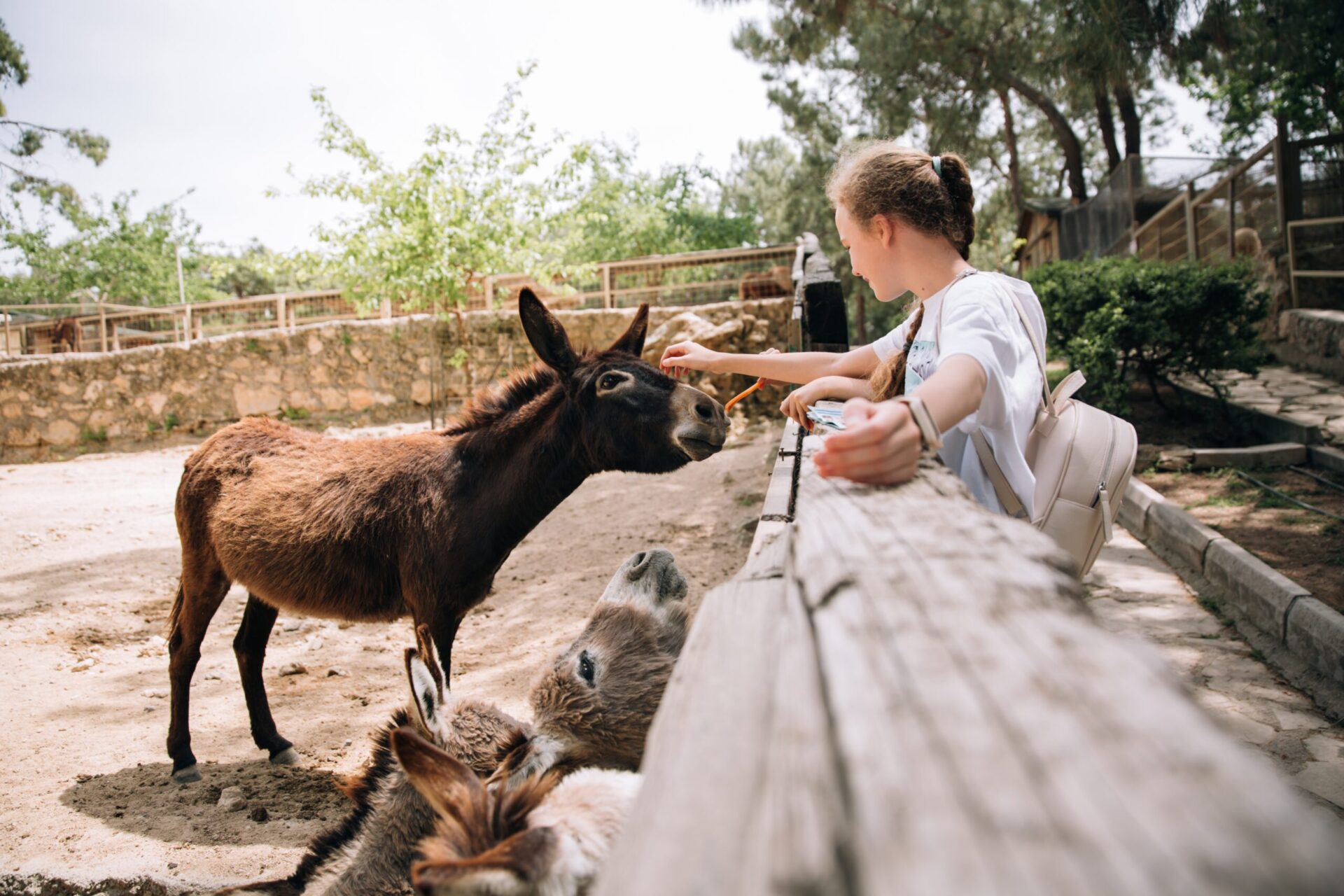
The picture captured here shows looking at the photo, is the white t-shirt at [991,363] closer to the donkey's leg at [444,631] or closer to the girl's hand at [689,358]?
the girl's hand at [689,358]

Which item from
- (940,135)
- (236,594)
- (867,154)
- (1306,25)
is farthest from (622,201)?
(867,154)

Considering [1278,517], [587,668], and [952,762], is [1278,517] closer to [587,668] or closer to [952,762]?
[587,668]

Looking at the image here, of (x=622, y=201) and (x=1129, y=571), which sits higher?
(x=622, y=201)

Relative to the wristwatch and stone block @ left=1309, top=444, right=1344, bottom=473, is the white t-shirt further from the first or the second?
stone block @ left=1309, top=444, right=1344, bottom=473

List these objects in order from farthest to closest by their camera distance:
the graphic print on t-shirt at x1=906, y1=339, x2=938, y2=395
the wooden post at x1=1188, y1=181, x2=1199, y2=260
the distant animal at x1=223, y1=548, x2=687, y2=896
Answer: the wooden post at x1=1188, y1=181, x2=1199, y2=260 < the graphic print on t-shirt at x1=906, y1=339, x2=938, y2=395 < the distant animal at x1=223, y1=548, x2=687, y2=896

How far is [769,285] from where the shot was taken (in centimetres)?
1202

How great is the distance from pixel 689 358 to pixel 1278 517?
5.01 meters

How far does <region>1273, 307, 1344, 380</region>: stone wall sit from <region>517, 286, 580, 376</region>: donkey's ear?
9.50 metres

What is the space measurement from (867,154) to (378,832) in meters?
1.90

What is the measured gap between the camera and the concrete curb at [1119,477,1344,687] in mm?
3658

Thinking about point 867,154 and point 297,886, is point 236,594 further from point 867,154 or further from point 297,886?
point 867,154

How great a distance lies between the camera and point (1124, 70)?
41.1 ft

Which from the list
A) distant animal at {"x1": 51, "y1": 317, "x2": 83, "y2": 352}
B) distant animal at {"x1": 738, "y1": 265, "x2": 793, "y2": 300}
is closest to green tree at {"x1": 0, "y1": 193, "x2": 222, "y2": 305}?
distant animal at {"x1": 51, "y1": 317, "x2": 83, "y2": 352}

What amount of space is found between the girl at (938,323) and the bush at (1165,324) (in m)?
6.74
